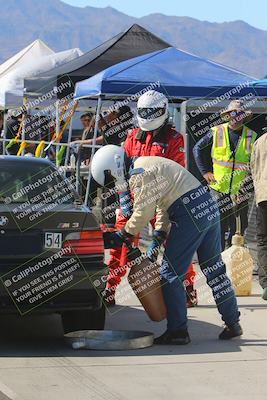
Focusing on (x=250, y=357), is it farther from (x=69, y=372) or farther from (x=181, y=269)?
(x=69, y=372)

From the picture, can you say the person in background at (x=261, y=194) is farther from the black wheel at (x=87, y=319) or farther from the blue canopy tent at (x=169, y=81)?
the blue canopy tent at (x=169, y=81)

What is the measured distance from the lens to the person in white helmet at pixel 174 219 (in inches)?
297

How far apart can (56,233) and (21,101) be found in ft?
49.7

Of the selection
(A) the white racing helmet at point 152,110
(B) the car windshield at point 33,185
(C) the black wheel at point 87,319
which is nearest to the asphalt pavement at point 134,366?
(C) the black wheel at point 87,319

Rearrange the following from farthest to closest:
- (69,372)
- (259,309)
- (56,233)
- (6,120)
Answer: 1. (6,120)
2. (259,309)
3. (56,233)
4. (69,372)

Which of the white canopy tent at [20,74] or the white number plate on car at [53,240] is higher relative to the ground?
the white canopy tent at [20,74]

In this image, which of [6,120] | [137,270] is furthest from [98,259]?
[6,120]

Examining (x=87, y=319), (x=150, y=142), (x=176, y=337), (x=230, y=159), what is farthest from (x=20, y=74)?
(x=176, y=337)

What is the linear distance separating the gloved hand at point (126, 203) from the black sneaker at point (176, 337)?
108 cm

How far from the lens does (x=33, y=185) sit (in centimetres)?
812

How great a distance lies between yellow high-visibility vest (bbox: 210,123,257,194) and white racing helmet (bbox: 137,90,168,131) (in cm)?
231

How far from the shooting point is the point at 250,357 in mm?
7484

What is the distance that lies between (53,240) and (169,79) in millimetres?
6495

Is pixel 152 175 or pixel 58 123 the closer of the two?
pixel 152 175
